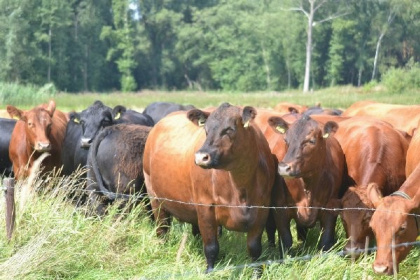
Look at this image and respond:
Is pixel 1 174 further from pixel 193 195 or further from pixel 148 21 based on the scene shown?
pixel 148 21

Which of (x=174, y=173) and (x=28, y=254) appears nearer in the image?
(x=28, y=254)

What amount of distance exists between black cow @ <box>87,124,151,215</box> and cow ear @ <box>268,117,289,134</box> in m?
2.05

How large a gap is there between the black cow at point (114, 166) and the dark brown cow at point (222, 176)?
1.06 m

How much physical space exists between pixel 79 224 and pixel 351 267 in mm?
2879

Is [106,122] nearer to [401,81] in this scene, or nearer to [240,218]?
[240,218]

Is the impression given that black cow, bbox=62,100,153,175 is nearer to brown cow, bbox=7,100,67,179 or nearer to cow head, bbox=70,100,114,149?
cow head, bbox=70,100,114,149

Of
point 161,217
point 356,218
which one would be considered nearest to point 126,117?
point 161,217

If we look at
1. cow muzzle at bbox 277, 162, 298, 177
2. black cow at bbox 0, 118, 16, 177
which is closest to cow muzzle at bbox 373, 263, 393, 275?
cow muzzle at bbox 277, 162, 298, 177

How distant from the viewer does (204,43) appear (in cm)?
8656

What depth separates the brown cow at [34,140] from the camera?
10.6 metres

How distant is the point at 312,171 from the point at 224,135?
122cm

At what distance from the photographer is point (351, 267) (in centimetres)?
679

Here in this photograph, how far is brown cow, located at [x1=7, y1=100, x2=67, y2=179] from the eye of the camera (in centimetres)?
1062

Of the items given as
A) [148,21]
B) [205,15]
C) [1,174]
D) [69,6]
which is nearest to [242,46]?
[205,15]
